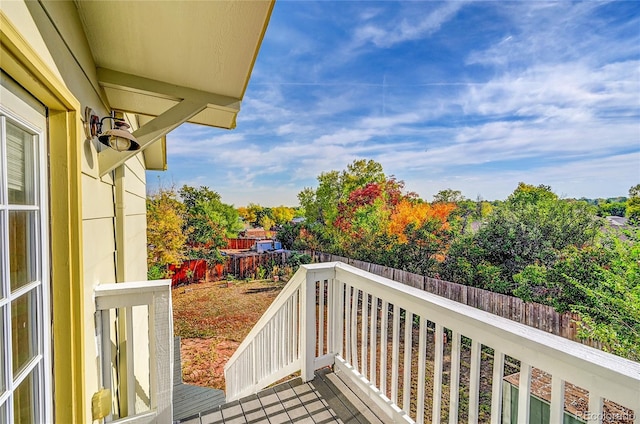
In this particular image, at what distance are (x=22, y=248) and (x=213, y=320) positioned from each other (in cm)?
765

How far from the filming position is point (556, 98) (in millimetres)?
9305

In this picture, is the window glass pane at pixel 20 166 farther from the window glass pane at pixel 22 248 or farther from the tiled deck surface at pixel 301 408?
the tiled deck surface at pixel 301 408

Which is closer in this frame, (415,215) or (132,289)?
(132,289)

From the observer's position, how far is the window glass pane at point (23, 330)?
0.81 m

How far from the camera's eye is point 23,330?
0.87 meters

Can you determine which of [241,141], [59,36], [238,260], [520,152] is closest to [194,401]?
[59,36]

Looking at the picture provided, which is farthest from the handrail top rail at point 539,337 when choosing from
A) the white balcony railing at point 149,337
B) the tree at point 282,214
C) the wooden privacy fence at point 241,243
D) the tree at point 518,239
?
the tree at point 282,214

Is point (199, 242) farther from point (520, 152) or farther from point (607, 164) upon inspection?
point (607, 164)

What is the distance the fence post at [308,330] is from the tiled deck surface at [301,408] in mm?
103

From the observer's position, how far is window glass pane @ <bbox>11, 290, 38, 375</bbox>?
0.81 metres

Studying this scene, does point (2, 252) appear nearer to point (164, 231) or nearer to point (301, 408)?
point (301, 408)

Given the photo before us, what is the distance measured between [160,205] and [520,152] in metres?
13.7

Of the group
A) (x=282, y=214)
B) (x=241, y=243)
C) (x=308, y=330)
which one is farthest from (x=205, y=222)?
(x=308, y=330)

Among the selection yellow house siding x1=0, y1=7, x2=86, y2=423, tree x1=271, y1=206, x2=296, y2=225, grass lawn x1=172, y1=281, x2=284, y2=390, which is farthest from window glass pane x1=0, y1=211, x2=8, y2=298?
tree x1=271, y1=206, x2=296, y2=225
